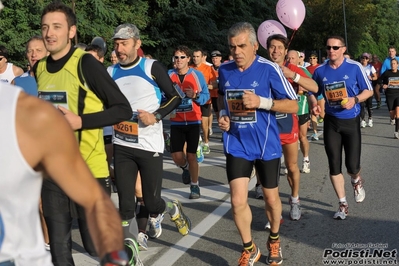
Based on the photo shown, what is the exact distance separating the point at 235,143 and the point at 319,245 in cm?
131

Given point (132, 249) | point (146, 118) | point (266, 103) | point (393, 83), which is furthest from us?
point (393, 83)

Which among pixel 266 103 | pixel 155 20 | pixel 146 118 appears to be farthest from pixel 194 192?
pixel 155 20

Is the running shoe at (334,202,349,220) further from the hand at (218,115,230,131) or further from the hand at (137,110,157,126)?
the hand at (137,110,157,126)

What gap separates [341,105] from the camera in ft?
26.1

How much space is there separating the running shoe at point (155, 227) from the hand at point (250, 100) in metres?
1.72

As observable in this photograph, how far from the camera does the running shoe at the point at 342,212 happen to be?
7660mm

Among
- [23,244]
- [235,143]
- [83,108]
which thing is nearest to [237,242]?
[235,143]

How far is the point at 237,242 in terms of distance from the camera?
6742 millimetres

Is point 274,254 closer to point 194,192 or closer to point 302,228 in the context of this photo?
point 302,228

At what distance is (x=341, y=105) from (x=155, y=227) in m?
2.50

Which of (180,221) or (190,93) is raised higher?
(190,93)

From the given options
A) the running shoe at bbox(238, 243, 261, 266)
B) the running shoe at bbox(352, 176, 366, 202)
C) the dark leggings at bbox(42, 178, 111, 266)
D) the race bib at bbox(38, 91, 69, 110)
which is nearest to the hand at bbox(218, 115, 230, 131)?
the running shoe at bbox(238, 243, 261, 266)

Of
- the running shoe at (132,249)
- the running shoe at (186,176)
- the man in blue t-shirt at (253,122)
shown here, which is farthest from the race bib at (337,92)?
the running shoe at (132,249)

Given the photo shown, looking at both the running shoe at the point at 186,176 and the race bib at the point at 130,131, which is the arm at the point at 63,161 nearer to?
the race bib at the point at 130,131
